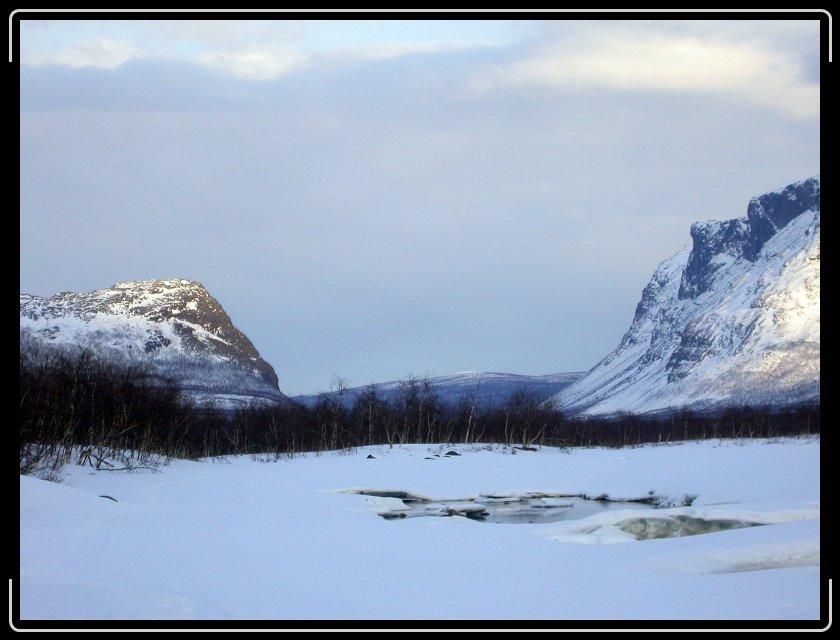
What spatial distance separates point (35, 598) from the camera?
905 centimetres

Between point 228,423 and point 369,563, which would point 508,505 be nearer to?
point 369,563

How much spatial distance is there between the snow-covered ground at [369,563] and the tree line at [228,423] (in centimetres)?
928

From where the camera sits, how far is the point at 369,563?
506 inches

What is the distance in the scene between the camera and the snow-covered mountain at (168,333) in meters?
143

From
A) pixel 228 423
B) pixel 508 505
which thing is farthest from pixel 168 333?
pixel 508 505

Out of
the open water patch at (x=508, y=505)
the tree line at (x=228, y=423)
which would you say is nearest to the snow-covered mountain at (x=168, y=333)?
the tree line at (x=228, y=423)

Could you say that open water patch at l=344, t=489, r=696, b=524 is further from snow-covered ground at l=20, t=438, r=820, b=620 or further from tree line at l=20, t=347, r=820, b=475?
tree line at l=20, t=347, r=820, b=475

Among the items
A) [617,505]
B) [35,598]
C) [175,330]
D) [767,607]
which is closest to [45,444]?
[617,505]

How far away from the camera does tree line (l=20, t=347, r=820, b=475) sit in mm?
32531

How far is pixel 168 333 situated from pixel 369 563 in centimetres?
15280

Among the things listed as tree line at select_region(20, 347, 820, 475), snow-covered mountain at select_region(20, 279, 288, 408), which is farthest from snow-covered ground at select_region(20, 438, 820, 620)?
snow-covered mountain at select_region(20, 279, 288, 408)

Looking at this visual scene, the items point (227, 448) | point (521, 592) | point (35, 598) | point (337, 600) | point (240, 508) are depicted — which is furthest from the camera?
point (227, 448)
